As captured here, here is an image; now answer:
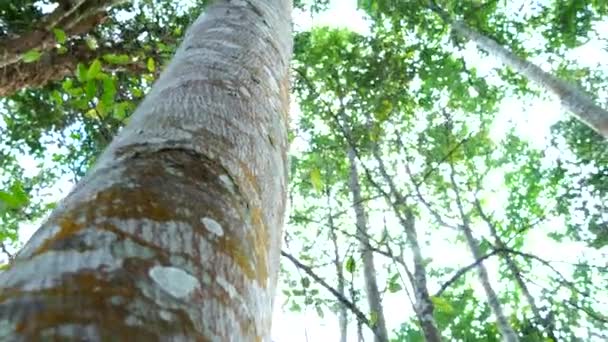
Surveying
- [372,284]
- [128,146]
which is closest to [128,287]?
[128,146]

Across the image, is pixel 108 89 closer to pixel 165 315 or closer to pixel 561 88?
pixel 165 315

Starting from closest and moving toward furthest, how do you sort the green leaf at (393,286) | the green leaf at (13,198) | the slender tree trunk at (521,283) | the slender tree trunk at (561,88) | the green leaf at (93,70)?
the green leaf at (13,198), the green leaf at (93,70), the green leaf at (393,286), the slender tree trunk at (521,283), the slender tree trunk at (561,88)

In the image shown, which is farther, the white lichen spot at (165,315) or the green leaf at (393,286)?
the green leaf at (393,286)

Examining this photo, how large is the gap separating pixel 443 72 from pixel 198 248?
8621 mm

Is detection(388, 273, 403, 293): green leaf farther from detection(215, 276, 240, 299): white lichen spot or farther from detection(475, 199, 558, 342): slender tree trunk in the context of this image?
detection(215, 276, 240, 299): white lichen spot

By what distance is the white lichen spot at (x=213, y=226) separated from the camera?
0.64 m

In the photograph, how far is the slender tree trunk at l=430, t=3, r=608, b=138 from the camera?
5.41 m

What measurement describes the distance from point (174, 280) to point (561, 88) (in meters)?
6.16

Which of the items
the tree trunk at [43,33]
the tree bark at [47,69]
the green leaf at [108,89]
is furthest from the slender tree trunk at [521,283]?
the tree bark at [47,69]

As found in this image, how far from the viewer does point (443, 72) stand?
8.81 metres

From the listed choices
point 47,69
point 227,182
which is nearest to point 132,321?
point 227,182

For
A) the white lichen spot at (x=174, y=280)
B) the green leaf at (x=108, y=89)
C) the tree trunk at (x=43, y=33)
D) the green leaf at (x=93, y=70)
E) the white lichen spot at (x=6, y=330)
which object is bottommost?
the white lichen spot at (x=6, y=330)

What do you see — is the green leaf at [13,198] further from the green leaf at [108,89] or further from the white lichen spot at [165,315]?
the white lichen spot at [165,315]

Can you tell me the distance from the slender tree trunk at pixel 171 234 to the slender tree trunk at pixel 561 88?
5.09 meters
